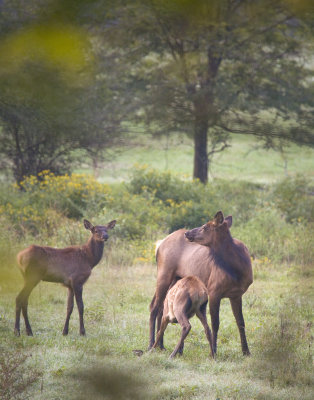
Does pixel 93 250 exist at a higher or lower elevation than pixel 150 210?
lower

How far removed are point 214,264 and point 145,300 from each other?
291 centimetres

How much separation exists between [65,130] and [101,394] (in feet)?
1.99

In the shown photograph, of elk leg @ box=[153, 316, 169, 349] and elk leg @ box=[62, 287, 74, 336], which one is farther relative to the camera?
elk leg @ box=[62, 287, 74, 336]

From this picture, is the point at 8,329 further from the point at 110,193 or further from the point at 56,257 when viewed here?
the point at 110,193

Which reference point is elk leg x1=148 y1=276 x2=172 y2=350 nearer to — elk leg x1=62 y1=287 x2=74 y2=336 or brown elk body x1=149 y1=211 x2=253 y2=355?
brown elk body x1=149 y1=211 x2=253 y2=355

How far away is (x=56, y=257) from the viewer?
7.05 meters

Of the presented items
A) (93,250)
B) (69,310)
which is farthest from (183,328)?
(93,250)

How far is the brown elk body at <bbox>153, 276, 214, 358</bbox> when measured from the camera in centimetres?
579

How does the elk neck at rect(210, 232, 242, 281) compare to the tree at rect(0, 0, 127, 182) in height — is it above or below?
below

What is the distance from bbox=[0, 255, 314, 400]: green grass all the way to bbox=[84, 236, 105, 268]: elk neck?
2.21ft

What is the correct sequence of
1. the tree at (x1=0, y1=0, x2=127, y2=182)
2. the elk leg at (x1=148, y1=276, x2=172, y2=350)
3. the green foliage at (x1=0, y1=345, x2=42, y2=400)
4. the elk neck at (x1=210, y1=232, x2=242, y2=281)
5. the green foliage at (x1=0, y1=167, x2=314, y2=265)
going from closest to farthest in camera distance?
the tree at (x1=0, y1=0, x2=127, y2=182), the green foliage at (x1=0, y1=345, x2=42, y2=400), the elk neck at (x1=210, y1=232, x2=242, y2=281), the elk leg at (x1=148, y1=276, x2=172, y2=350), the green foliage at (x1=0, y1=167, x2=314, y2=265)

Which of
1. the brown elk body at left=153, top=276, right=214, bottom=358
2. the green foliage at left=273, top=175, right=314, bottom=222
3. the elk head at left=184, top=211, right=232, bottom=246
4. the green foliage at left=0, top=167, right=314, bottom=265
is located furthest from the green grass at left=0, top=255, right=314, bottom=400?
the green foliage at left=273, top=175, right=314, bottom=222

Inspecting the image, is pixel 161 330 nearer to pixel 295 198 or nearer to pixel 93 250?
pixel 93 250

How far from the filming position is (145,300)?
880 cm
